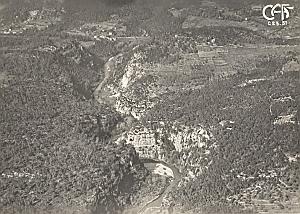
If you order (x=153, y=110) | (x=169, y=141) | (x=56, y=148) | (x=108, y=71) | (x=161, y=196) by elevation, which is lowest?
(x=108, y=71)

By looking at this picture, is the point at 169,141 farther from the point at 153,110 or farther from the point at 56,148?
the point at 56,148

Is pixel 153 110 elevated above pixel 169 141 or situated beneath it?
elevated above

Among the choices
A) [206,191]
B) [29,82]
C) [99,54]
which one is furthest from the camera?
[99,54]

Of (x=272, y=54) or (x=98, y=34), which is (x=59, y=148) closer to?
(x=272, y=54)

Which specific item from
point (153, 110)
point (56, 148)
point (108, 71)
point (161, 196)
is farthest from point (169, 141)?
point (108, 71)

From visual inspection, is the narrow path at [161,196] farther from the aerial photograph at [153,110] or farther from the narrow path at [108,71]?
the narrow path at [108,71]

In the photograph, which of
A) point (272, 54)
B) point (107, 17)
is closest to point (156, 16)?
point (107, 17)

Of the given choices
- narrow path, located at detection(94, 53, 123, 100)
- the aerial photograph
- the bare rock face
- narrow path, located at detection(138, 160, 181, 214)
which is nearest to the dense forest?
the aerial photograph

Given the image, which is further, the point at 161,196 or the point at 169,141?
the point at 169,141
